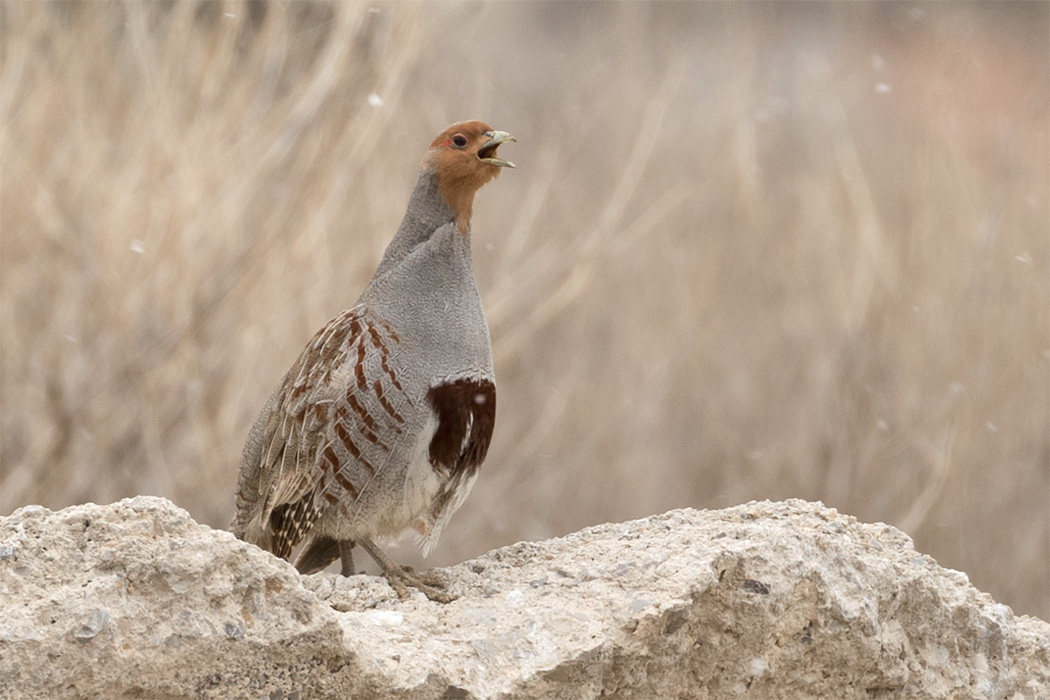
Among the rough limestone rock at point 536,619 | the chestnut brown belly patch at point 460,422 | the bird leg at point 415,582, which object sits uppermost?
the chestnut brown belly patch at point 460,422

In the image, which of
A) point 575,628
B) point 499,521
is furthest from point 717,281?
point 575,628

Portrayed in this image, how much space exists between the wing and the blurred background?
2.23 metres

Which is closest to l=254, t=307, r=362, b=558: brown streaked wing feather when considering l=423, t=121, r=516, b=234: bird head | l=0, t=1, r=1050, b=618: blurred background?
l=423, t=121, r=516, b=234: bird head

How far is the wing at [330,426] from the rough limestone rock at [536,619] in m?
0.34

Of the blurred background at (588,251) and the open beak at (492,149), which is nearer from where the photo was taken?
the open beak at (492,149)

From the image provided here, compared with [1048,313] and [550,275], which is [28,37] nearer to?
[550,275]

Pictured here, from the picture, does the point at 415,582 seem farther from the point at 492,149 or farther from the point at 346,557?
the point at 492,149

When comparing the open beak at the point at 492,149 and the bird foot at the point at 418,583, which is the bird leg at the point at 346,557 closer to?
the bird foot at the point at 418,583

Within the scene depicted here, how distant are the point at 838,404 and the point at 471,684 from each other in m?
5.70

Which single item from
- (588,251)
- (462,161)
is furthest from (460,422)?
(588,251)

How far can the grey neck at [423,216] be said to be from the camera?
3352mm

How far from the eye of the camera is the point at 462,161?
10.9 feet

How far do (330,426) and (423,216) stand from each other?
0.58 metres

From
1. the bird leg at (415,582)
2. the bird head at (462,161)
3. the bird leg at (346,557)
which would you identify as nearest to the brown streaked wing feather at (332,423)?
the bird leg at (346,557)
